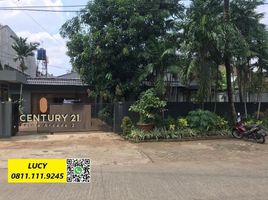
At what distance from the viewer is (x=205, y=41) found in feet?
67.5

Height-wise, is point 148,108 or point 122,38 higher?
point 122,38

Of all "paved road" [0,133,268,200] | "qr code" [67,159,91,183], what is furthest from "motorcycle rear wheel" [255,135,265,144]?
"qr code" [67,159,91,183]

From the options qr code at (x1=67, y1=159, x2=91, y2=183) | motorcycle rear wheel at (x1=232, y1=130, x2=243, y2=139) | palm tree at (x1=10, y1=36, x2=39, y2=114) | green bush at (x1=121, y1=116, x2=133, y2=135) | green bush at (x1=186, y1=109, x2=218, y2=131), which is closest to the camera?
qr code at (x1=67, y1=159, x2=91, y2=183)

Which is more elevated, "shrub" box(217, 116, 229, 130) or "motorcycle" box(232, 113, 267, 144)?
"shrub" box(217, 116, 229, 130)

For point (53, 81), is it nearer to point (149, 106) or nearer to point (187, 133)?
point (149, 106)

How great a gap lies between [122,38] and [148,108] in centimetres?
521

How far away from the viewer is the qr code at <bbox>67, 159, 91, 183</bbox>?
600cm

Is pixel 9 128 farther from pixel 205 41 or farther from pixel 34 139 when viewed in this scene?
pixel 205 41

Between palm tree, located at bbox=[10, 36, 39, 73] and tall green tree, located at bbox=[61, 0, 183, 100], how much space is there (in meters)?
35.1

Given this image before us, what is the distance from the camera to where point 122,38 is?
23.5 meters

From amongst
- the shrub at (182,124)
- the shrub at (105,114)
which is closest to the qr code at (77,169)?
the shrub at (182,124)

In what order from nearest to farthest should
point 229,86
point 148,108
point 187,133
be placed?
1. point 187,133
2. point 148,108
3. point 229,86

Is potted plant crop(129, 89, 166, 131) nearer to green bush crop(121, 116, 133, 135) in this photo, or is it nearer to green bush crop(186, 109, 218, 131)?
green bush crop(121, 116, 133, 135)

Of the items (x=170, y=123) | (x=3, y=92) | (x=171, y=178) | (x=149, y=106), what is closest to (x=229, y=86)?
(x=170, y=123)
